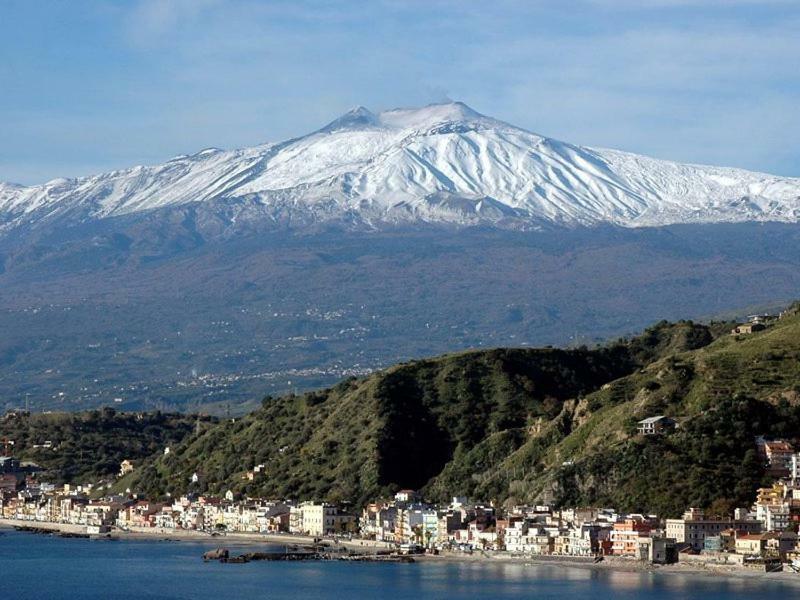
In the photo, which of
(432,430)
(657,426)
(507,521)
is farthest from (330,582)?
(432,430)

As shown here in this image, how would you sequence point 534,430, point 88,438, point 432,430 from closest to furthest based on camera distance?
point 534,430, point 432,430, point 88,438

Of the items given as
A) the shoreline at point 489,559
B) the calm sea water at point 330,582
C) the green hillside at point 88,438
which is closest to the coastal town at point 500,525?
the shoreline at point 489,559

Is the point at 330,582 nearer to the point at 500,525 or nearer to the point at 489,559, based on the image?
the point at 489,559

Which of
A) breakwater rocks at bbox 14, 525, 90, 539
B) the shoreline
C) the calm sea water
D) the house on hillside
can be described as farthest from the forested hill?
the calm sea water

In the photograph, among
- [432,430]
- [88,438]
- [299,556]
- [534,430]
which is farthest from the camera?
[88,438]

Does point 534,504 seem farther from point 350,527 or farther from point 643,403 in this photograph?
point 350,527

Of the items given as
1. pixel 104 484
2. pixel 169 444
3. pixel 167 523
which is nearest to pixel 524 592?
pixel 167 523
